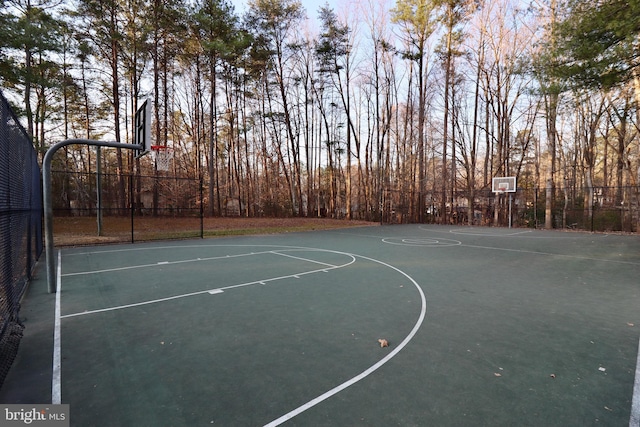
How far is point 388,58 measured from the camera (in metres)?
21.8

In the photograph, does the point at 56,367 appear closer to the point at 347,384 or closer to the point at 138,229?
the point at 347,384

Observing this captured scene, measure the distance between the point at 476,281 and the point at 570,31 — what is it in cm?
600

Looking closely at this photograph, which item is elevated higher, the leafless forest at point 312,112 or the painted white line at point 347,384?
the leafless forest at point 312,112

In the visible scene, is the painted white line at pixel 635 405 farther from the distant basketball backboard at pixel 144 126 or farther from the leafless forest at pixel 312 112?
the leafless forest at pixel 312 112

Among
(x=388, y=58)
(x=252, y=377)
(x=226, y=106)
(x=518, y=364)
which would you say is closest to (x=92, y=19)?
(x=226, y=106)
